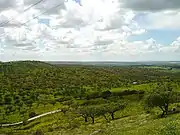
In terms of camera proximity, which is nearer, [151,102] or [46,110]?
[151,102]

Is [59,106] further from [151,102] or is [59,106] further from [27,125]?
[151,102]

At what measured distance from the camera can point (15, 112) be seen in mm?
184500

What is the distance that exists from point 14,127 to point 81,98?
57419mm

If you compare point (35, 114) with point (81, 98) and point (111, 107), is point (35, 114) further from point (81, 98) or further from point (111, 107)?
point (111, 107)

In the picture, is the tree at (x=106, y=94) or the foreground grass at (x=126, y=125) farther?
the tree at (x=106, y=94)

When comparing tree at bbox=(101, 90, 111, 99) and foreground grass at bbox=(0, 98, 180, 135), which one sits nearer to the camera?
foreground grass at bbox=(0, 98, 180, 135)

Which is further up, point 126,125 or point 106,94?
point 126,125

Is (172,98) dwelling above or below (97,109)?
above

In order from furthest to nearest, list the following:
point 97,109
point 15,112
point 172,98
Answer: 1. point 15,112
2. point 97,109
3. point 172,98

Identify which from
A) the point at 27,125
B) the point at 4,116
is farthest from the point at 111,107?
the point at 4,116

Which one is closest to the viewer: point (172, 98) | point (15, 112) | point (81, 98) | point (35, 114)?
point (172, 98)

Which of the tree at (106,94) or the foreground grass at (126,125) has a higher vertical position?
the foreground grass at (126,125)

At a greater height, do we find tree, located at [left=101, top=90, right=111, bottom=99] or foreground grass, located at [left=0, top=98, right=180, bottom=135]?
foreground grass, located at [left=0, top=98, right=180, bottom=135]

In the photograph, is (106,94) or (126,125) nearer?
(126,125)
